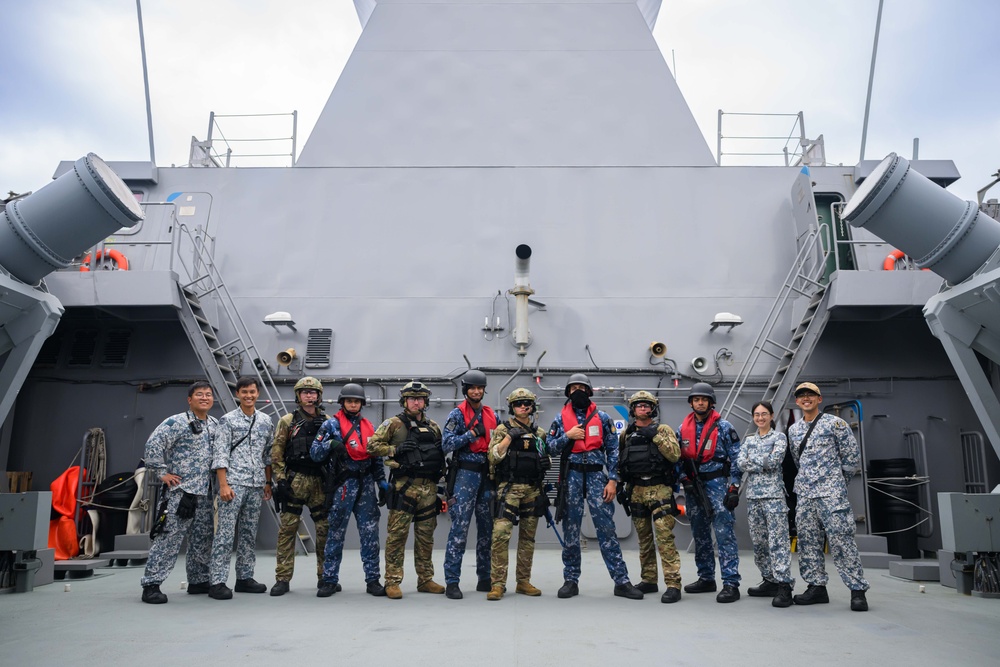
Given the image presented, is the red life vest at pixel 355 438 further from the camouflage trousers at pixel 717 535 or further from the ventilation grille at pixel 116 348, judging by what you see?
the ventilation grille at pixel 116 348

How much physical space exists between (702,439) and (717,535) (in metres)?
0.68

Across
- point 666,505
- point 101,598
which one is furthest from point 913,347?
point 101,598

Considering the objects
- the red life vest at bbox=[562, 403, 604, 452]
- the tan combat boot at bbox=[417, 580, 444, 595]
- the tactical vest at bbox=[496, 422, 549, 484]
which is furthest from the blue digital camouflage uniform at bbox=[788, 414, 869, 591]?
the tan combat boot at bbox=[417, 580, 444, 595]

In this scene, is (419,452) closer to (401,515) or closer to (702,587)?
(401,515)

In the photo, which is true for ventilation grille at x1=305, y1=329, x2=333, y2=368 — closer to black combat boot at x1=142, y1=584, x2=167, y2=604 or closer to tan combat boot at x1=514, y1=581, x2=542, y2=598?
black combat boot at x1=142, y1=584, x2=167, y2=604

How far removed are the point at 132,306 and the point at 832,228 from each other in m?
7.93

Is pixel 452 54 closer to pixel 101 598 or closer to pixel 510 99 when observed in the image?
pixel 510 99

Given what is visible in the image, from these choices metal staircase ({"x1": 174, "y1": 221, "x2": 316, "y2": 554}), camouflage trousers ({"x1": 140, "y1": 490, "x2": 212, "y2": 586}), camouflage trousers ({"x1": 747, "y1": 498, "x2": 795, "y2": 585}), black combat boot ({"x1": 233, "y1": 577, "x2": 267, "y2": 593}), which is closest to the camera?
camouflage trousers ({"x1": 747, "y1": 498, "x2": 795, "y2": 585})

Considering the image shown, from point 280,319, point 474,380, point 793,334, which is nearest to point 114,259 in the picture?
point 280,319

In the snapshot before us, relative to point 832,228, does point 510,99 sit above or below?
above

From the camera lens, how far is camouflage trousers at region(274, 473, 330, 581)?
570 cm

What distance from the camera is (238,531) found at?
226 inches

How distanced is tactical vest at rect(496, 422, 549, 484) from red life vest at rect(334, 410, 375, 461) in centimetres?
103

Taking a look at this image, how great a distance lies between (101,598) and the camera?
551cm
